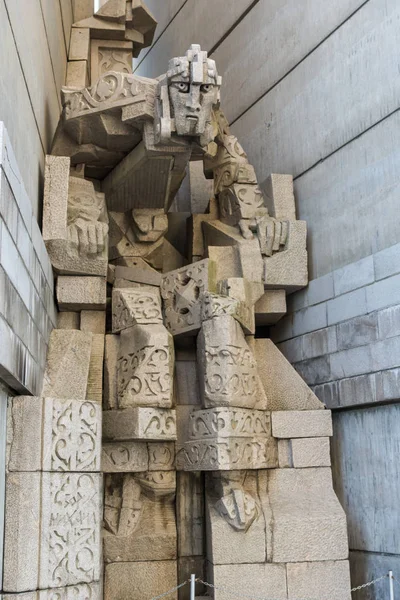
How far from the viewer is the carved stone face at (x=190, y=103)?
6.14 metres

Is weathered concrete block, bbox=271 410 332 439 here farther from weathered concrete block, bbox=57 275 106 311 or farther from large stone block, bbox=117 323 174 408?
weathered concrete block, bbox=57 275 106 311

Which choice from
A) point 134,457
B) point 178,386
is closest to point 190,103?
point 178,386

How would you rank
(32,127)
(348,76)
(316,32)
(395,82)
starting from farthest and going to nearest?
(316,32)
(348,76)
(395,82)
(32,127)

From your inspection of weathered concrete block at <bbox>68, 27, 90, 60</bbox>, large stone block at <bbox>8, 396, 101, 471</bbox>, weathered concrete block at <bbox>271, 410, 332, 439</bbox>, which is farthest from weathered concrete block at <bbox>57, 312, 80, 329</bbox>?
weathered concrete block at <bbox>68, 27, 90, 60</bbox>

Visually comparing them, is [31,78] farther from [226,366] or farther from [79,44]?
[79,44]

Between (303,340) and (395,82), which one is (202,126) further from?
(303,340)

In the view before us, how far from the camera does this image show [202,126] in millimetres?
6281

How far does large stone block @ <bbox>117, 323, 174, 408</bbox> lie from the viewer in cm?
620

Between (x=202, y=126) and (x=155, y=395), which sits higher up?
(x=202, y=126)

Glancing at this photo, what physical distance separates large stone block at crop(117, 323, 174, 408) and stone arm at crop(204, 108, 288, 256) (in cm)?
147

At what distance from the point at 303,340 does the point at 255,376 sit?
40.8 inches

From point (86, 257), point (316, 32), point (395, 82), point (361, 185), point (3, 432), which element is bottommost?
point (3, 432)

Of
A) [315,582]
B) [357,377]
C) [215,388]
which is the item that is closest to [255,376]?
[215,388]

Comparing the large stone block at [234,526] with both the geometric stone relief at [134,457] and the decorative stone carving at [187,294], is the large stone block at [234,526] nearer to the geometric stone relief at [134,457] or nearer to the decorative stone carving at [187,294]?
the geometric stone relief at [134,457]
